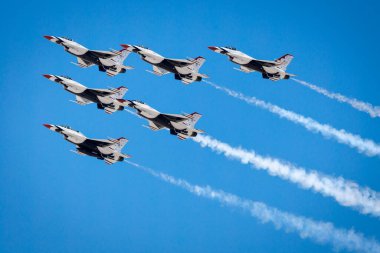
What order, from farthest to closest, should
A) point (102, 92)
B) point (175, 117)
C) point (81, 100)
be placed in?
point (81, 100) → point (102, 92) → point (175, 117)

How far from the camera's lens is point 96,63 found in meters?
132

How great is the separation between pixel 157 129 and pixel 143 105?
3.12m

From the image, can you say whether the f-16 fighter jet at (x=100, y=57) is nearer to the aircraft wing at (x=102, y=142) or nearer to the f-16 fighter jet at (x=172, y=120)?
the f-16 fighter jet at (x=172, y=120)

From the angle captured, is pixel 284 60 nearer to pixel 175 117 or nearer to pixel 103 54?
pixel 175 117

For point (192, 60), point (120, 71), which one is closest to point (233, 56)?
point (192, 60)

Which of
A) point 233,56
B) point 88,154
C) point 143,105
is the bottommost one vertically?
point 88,154

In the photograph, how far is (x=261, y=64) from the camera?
131 meters

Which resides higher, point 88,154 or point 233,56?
point 233,56

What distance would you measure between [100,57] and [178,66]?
29.5ft

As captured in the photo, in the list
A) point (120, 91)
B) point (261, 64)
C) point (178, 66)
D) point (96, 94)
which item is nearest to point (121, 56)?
point (120, 91)

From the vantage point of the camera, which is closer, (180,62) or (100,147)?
(100,147)

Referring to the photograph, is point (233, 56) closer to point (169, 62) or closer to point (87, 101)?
point (169, 62)

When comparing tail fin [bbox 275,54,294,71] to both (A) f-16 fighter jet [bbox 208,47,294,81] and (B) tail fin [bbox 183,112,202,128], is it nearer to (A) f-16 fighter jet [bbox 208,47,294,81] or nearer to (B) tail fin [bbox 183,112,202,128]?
(A) f-16 fighter jet [bbox 208,47,294,81]

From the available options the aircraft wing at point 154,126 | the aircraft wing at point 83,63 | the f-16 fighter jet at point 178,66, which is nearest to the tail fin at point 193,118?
the aircraft wing at point 154,126
